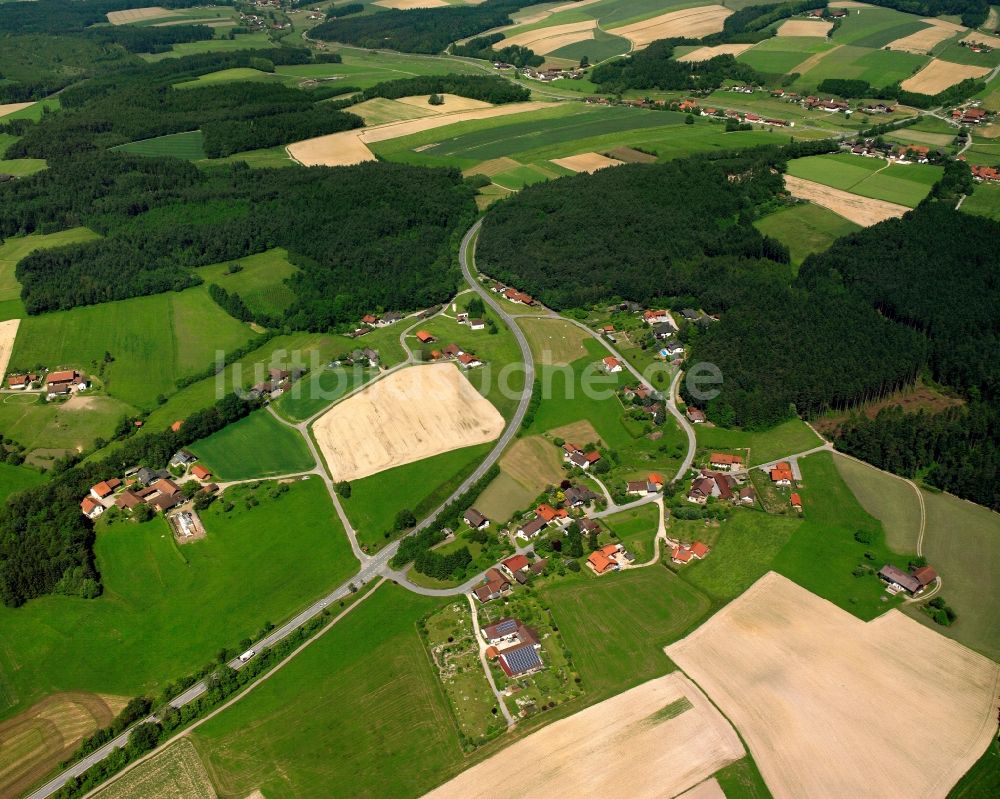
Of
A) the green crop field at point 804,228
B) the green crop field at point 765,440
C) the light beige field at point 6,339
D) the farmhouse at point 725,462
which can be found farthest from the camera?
the green crop field at point 804,228

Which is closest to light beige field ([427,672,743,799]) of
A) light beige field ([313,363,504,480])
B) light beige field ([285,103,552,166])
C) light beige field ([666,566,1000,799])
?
light beige field ([666,566,1000,799])

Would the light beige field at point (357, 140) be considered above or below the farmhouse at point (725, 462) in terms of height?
above

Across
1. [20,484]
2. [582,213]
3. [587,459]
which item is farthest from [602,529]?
[582,213]

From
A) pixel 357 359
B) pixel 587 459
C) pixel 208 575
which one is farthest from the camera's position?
pixel 357 359

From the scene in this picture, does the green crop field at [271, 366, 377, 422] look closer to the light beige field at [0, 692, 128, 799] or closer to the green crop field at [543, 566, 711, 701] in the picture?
the light beige field at [0, 692, 128, 799]

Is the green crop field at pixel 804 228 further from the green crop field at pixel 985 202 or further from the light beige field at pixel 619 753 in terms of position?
the light beige field at pixel 619 753

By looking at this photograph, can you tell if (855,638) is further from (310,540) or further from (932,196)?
(932,196)

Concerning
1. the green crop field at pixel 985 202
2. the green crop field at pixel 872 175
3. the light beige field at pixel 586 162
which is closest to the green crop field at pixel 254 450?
the light beige field at pixel 586 162
